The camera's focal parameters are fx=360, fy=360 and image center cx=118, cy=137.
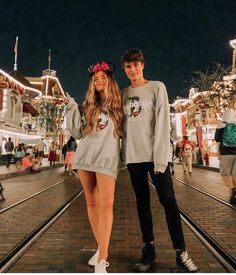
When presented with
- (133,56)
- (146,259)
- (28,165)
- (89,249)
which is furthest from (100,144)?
(28,165)

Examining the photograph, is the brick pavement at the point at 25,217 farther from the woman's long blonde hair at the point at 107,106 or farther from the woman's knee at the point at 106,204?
the woman's long blonde hair at the point at 107,106

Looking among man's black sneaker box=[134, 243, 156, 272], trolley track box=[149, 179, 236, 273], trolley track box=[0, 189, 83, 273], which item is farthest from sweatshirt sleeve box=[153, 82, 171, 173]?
trolley track box=[0, 189, 83, 273]

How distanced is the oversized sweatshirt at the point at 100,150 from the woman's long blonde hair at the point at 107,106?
39mm

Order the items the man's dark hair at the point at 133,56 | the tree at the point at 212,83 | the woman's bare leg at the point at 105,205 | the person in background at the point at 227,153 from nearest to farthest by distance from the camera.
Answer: the woman's bare leg at the point at 105,205, the man's dark hair at the point at 133,56, the person in background at the point at 227,153, the tree at the point at 212,83

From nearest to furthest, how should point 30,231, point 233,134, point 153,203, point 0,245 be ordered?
point 0,245 < point 30,231 < point 233,134 < point 153,203

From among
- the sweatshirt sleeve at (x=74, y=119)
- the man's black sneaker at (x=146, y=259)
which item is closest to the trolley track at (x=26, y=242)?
the man's black sneaker at (x=146, y=259)

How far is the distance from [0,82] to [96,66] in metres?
25.4

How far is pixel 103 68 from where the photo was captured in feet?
11.1

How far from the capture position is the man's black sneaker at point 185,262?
326cm

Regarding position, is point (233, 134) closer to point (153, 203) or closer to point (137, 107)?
point (153, 203)

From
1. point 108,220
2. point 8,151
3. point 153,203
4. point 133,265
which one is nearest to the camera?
point 108,220

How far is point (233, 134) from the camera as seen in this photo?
6.88m

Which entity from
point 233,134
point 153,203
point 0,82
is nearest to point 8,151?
point 0,82

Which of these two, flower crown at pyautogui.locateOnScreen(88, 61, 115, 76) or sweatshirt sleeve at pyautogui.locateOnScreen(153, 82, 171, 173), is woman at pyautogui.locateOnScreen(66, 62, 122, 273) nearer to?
flower crown at pyautogui.locateOnScreen(88, 61, 115, 76)
